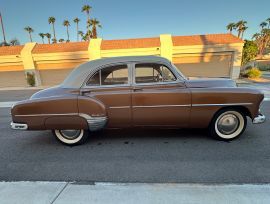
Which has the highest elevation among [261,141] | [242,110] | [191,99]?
[191,99]

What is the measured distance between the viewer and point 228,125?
3.60 meters

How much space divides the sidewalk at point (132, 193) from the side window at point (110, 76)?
6.05 ft

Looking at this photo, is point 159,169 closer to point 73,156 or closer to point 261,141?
point 73,156

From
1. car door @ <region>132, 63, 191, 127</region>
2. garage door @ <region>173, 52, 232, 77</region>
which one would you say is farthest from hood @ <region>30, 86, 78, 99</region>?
garage door @ <region>173, 52, 232, 77</region>

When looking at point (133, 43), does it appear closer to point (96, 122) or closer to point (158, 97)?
point (158, 97)

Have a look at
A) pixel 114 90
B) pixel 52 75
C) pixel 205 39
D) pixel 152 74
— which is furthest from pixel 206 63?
pixel 114 90

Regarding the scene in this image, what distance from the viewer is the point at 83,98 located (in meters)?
3.35

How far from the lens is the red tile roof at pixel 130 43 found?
700 inches

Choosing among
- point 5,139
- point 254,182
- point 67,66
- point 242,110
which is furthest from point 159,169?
point 67,66

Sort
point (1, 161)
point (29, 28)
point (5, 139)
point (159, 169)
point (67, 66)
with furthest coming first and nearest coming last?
point (29, 28) < point (67, 66) < point (5, 139) < point (1, 161) < point (159, 169)

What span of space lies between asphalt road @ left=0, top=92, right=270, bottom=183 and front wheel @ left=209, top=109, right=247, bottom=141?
153 mm

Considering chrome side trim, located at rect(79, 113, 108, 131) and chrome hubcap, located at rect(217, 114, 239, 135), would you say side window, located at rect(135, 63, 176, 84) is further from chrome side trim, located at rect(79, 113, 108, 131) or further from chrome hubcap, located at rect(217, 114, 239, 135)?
chrome hubcap, located at rect(217, 114, 239, 135)

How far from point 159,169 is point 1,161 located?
2859mm

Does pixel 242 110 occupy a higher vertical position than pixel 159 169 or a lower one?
higher
